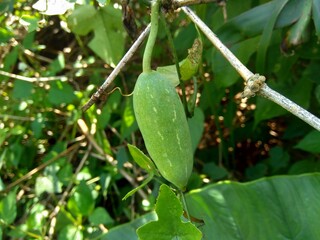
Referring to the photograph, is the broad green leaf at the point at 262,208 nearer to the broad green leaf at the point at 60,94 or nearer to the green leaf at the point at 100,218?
the green leaf at the point at 100,218

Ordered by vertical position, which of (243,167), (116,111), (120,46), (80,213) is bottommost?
(243,167)

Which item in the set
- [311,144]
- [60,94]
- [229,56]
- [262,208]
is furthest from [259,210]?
[60,94]

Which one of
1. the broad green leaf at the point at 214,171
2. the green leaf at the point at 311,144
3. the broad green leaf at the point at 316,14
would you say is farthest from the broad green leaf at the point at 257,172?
the broad green leaf at the point at 316,14

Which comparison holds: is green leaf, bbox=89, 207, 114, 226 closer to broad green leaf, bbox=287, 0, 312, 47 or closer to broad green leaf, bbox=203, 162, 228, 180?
broad green leaf, bbox=203, 162, 228, 180

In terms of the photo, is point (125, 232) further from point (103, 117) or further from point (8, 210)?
point (103, 117)

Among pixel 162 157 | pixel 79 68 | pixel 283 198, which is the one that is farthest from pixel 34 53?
pixel 162 157

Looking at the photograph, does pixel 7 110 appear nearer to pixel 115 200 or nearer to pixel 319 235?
pixel 115 200
